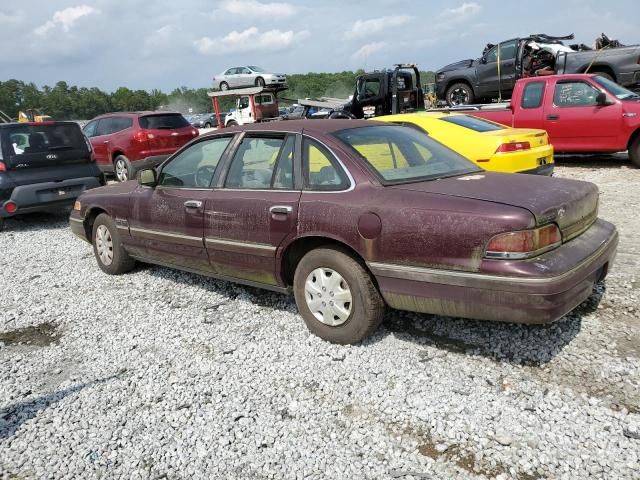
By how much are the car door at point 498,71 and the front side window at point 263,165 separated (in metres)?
11.5

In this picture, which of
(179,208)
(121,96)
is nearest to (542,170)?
(179,208)

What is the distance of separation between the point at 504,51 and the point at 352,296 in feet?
40.9

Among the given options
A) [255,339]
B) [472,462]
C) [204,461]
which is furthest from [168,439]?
[472,462]

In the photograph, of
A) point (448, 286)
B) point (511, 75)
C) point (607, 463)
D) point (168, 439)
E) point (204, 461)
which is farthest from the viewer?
point (511, 75)

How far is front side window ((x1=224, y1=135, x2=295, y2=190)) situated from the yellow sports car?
3.51 metres

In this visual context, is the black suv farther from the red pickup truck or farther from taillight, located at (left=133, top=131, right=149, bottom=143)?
the red pickup truck

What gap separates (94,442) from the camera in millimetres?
2723

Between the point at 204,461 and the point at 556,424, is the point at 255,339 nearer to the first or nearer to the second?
the point at 204,461

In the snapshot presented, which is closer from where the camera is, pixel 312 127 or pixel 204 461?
pixel 204 461

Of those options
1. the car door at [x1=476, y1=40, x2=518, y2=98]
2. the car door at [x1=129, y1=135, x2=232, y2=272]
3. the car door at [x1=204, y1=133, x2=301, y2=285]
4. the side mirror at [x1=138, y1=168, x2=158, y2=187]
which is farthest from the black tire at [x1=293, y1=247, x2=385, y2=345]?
the car door at [x1=476, y1=40, x2=518, y2=98]

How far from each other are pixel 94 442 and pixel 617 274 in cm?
426

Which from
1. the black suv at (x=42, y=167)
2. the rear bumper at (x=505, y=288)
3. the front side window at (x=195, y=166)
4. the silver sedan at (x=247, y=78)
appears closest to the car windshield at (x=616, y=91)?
the rear bumper at (x=505, y=288)

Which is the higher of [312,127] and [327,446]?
[312,127]

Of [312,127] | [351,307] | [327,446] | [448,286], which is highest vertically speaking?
[312,127]
